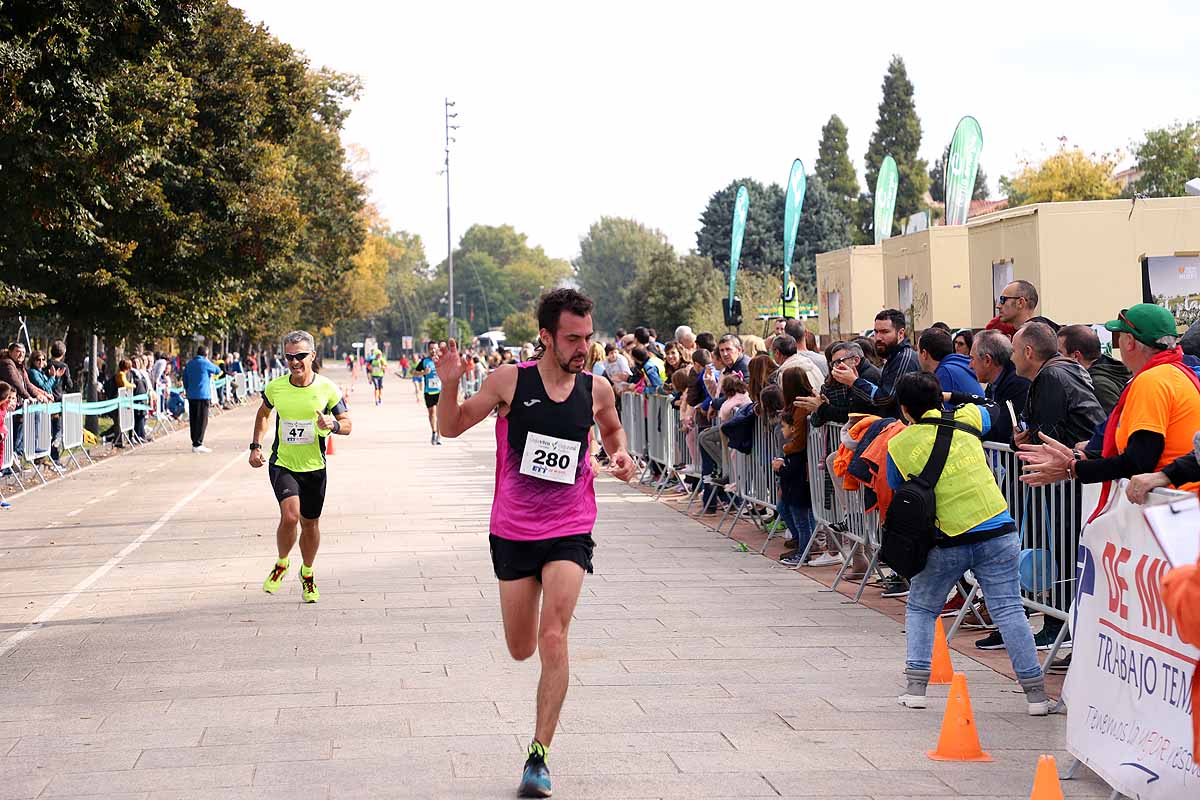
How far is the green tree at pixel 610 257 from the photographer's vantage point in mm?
143750

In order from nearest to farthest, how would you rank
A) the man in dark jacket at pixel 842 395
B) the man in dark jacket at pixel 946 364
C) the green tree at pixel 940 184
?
the man in dark jacket at pixel 946 364 < the man in dark jacket at pixel 842 395 < the green tree at pixel 940 184

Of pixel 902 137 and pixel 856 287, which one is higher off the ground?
pixel 902 137

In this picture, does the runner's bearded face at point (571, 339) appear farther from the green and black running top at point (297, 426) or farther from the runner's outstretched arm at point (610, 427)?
the green and black running top at point (297, 426)

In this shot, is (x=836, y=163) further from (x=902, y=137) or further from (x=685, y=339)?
(x=685, y=339)

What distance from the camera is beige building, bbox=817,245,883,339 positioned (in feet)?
122

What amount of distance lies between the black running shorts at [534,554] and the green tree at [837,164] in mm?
104645

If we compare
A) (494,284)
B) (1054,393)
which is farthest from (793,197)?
(494,284)

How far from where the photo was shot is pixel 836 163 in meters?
110

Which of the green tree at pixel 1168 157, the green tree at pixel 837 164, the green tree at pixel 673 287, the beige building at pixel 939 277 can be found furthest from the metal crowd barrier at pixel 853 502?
the green tree at pixel 837 164

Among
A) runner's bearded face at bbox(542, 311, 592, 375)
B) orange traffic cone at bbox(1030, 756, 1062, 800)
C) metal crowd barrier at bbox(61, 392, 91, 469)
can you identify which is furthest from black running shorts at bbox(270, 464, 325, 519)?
metal crowd barrier at bbox(61, 392, 91, 469)

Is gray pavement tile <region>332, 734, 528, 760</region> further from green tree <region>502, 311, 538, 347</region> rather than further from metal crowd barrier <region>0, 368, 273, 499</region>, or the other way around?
green tree <region>502, 311, 538, 347</region>

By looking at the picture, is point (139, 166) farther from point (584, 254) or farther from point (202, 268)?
point (584, 254)

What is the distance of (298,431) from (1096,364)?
536 centimetres

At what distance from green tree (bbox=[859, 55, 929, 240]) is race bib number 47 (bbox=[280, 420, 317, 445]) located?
9563 centimetres
